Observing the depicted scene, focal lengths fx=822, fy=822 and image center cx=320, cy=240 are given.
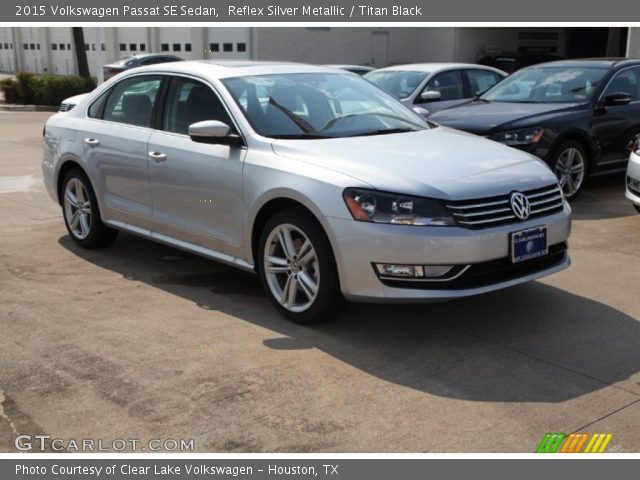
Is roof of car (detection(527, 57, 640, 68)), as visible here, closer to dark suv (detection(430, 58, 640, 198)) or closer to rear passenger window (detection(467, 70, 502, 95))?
dark suv (detection(430, 58, 640, 198))

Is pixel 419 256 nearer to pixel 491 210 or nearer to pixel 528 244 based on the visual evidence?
pixel 491 210

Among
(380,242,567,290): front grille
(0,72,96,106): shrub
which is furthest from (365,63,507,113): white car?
(0,72,96,106): shrub

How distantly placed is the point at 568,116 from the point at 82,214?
528 centimetres

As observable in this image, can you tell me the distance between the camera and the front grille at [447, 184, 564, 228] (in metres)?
4.68

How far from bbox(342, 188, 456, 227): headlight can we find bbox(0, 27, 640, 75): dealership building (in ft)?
87.6

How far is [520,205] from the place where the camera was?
4906mm

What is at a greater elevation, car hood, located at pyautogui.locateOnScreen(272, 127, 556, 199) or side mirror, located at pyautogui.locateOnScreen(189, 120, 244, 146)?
side mirror, located at pyautogui.locateOnScreen(189, 120, 244, 146)

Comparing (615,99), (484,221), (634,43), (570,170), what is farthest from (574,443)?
(634,43)

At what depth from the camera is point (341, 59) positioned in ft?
111

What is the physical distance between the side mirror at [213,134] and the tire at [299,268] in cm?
64

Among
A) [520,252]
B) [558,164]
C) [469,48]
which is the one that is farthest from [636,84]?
[469,48]

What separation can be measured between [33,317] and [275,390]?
2.02 meters
